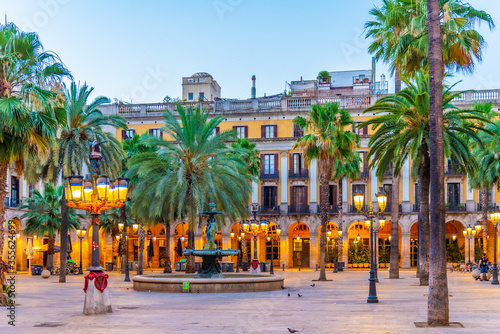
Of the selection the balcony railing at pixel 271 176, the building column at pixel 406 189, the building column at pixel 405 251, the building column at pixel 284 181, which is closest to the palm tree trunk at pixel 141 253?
the balcony railing at pixel 271 176

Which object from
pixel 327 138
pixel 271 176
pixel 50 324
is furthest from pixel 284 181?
pixel 50 324

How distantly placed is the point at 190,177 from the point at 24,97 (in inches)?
635

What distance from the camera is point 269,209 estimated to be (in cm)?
6212

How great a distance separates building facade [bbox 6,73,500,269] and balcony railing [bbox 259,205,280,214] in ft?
0.30

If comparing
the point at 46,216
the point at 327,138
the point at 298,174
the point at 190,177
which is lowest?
the point at 46,216

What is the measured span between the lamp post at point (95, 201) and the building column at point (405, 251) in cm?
4384

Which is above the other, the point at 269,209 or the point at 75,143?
the point at 75,143

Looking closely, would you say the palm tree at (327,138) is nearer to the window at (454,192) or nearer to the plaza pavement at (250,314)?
the plaza pavement at (250,314)

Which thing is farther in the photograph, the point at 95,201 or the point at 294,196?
the point at 294,196

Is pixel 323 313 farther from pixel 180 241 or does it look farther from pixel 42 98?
pixel 180 241

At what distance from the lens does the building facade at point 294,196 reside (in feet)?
197

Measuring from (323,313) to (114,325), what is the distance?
564cm

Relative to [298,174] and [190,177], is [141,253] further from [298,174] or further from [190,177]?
[298,174]

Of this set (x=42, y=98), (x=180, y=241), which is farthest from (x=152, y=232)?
(x=42, y=98)
